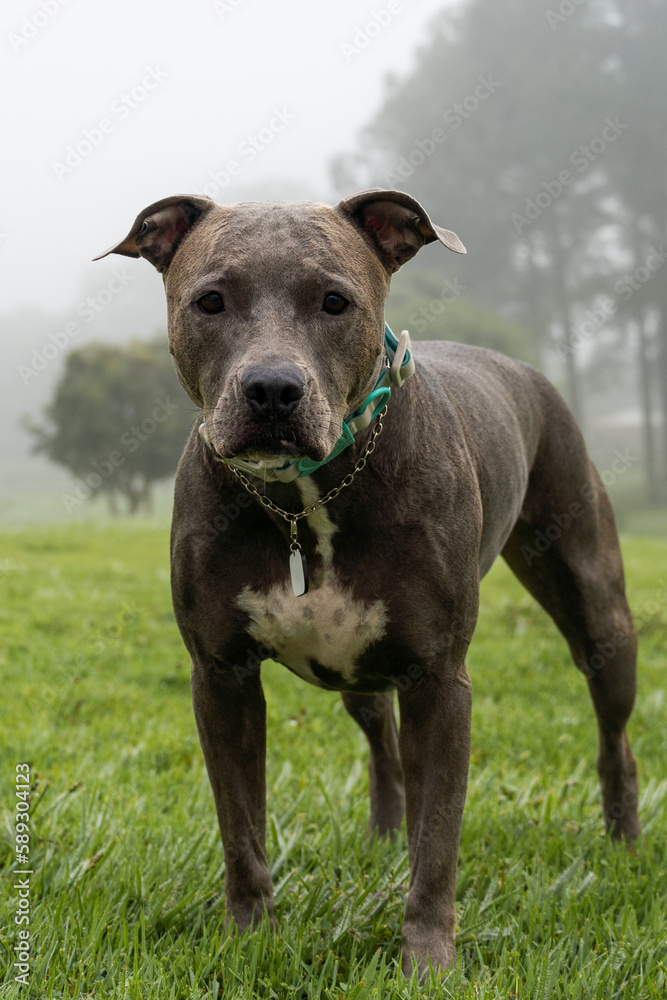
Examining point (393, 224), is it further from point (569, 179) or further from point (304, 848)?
point (569, 179)

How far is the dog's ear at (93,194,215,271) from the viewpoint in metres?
2.72

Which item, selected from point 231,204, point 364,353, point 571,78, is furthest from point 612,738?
point 571,78

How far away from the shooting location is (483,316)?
26438 mm

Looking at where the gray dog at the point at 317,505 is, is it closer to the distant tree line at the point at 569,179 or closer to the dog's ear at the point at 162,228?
the dog's ear at the point at 162,228

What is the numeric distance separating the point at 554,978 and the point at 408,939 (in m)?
0.39

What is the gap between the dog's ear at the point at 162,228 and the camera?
2721 mm

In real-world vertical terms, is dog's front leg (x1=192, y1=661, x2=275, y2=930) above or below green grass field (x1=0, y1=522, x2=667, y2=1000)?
above

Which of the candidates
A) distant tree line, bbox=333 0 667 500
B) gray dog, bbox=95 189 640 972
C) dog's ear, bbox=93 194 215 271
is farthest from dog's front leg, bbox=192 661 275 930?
distant tree line, bbox=333 0 667 500

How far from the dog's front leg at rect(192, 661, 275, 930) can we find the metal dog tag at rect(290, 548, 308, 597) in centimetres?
40

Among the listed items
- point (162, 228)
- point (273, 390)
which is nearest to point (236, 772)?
point (273, 390)

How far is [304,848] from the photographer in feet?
11.4

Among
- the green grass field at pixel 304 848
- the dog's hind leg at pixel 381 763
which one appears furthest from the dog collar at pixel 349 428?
the dog's hind leg at pixel 381 763

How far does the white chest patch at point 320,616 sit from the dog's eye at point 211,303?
1.68ft

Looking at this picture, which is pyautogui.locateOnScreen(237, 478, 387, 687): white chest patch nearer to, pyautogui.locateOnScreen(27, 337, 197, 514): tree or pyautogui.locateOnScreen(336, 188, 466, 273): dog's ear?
pyautogui.locateOnScreen(336, 188, 466, 273): dog's ear
